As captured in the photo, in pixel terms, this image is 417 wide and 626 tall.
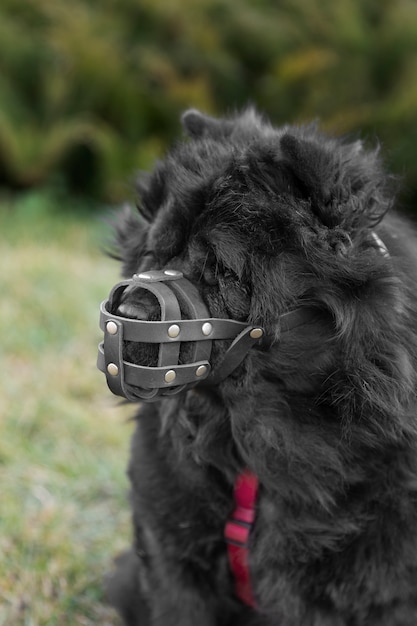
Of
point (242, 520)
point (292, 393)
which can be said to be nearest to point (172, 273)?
point (292, 393)

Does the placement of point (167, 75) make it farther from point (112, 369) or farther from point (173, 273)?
point (112, 369)

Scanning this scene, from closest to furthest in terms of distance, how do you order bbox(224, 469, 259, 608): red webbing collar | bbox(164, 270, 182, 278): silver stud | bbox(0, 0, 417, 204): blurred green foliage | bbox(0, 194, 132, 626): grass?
bbox(164, 270, 182, 278): silver stud → bbox(224, 469, 259, 608): red webbing collar → bbox(0, 194, 132, 626): grass → bbox(0, 0, 417, 204): blurred green foliage

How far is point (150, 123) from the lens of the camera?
7.91 meters

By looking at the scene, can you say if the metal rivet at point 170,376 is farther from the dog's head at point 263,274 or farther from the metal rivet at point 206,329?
the metal rivet at point 206,329

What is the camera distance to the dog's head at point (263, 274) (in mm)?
1923

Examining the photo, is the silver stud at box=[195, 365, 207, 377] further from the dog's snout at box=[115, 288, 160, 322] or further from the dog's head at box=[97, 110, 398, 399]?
the dog's snout at box=[115, 288, 160, 322]

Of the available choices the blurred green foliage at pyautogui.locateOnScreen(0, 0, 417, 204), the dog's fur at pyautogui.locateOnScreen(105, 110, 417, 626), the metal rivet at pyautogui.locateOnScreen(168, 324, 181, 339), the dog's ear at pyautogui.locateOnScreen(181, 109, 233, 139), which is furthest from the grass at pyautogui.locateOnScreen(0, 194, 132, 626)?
the blurred green foliage at pyautogui.locateOnScreen(0, 0, 417, 204)

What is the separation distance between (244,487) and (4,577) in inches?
45.6

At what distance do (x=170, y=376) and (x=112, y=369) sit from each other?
16 cm

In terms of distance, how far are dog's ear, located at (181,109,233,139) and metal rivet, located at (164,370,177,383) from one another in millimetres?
884

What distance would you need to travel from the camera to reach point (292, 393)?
6.77 feet

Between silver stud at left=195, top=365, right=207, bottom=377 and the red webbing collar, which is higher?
silver stud at left=195, top=365, right=207, bottom=377

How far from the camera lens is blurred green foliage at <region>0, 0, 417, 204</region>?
7.32 meters

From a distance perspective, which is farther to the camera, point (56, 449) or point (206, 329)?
point (56, 449)
